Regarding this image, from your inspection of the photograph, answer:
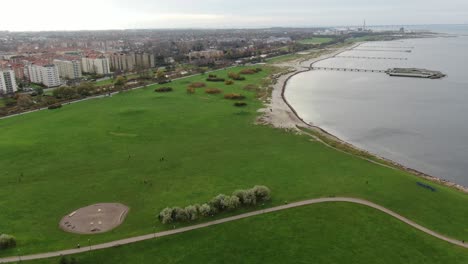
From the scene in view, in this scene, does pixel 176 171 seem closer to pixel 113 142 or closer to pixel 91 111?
pixel 113 142

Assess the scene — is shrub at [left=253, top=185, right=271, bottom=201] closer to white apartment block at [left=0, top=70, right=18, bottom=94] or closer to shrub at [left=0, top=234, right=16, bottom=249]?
shrub at [left=0, top=234, right=16, bottom=249]

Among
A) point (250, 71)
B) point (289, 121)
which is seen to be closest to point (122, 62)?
point (250, 71)

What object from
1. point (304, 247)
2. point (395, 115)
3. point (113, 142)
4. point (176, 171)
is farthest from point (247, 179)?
point (395, 115)

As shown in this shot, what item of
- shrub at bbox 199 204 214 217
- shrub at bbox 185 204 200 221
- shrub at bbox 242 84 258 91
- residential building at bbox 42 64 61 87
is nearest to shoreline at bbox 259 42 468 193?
shrub at bbox 242 84 258 91

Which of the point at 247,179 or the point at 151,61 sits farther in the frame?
the point at 151,61

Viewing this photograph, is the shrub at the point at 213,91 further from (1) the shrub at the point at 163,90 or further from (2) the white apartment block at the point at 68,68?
(2) the white apartment block at the point at 68,68
